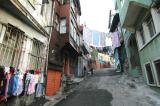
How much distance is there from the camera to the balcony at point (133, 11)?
7781 millimetres

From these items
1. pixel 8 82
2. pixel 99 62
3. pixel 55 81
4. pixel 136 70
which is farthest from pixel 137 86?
pixel 99 62

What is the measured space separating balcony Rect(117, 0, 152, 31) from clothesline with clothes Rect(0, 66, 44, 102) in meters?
7.10

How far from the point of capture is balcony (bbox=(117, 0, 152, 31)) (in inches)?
306

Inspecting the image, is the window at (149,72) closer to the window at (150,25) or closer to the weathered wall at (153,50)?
the weathered wall at (153,50)

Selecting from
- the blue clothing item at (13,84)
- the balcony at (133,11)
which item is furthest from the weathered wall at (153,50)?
the blue clothing item at (13,84)

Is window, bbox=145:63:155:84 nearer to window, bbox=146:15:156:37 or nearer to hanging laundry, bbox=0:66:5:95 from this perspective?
window, bbox=146:15:156:37

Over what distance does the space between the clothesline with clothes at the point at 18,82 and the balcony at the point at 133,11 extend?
7102mm

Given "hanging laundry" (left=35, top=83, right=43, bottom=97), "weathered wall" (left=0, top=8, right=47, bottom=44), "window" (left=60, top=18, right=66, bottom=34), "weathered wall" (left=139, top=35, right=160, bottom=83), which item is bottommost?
"hanging laundry" (left=35, top=83, right=43, bottom=97)

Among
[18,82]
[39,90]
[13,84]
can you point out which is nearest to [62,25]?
[39,90]

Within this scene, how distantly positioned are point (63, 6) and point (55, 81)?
7.93 meters

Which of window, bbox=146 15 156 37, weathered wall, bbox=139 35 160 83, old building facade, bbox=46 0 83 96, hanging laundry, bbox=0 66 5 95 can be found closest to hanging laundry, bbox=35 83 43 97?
old building facade, bbox=46 0 83 96

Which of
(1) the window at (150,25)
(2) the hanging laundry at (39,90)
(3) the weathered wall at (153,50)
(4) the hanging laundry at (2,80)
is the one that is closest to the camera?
(4) the hanging laundry at (2,80)

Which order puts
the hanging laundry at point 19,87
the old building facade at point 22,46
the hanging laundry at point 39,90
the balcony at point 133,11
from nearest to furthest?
1. the old building facade at point 22,46
2. the hanging laundry at point 19,87
3. the balcony at point 133,11
4. the hanging laundry at point 39,90

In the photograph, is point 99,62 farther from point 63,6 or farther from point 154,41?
point 154,41
